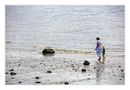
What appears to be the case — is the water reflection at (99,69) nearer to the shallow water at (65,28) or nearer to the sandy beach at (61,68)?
the sandy beach at (61,68)

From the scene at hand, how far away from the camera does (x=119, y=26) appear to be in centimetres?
955

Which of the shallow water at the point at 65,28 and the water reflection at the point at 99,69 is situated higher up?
the shallow water at the point at 65,28

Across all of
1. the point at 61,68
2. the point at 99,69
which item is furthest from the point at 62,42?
the point at 99,69

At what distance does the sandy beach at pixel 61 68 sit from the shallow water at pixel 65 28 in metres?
0.10

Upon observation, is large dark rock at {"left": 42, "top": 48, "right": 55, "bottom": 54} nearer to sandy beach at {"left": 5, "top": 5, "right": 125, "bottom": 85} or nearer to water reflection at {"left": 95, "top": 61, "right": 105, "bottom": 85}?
sandy beach at {"left": 5, "top": 5, "right": 125, "bottom": 85}

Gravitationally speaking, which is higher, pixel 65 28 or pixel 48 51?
pixel 65 28

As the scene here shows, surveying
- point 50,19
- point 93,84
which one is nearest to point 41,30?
point 50,19

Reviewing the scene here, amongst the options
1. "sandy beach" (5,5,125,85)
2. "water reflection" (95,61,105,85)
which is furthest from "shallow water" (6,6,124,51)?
"water reflection" (95,61,105,85)

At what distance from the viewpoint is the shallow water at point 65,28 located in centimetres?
959

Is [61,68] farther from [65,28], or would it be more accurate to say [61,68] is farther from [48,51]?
[65,28]

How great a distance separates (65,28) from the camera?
9.62m

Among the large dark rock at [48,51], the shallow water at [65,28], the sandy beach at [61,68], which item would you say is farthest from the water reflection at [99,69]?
the large dark rock at [48,51]

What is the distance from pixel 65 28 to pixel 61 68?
0.48m

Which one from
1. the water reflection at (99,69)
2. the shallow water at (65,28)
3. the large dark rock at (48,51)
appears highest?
the shallow water at (65,28)
